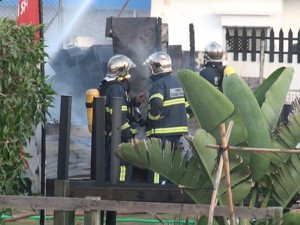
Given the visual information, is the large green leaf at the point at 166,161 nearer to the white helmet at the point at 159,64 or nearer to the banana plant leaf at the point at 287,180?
the banana plant leaf at the point at 287,180

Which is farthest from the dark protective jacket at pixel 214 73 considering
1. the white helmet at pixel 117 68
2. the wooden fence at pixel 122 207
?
the wooden fence at pixel 122 207

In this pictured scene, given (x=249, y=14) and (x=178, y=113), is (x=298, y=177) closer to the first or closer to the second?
(x=178, y=113)

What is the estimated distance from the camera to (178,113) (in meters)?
13.2

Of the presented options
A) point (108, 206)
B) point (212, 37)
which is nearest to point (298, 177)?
point (108, 206)

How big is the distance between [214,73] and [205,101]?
17.5ft

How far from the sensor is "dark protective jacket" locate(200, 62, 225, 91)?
13.6 m

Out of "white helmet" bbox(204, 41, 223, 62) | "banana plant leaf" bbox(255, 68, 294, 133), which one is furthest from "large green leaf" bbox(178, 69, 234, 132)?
"white helmet" bbox(204, 41, 223, 62)

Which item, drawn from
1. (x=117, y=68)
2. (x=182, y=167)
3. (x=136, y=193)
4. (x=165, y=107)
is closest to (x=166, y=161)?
(x=182, y=167)

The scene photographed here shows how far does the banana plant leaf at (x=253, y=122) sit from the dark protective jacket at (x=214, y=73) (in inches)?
195

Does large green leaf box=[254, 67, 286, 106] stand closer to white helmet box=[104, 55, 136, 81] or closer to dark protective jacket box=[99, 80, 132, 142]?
dark protective jacket box=[99, 80, 132, 142]

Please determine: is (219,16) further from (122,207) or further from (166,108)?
(122,207)

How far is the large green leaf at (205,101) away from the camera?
8383 mm

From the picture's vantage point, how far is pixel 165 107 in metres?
13.1

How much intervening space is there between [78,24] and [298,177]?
24.9ft
